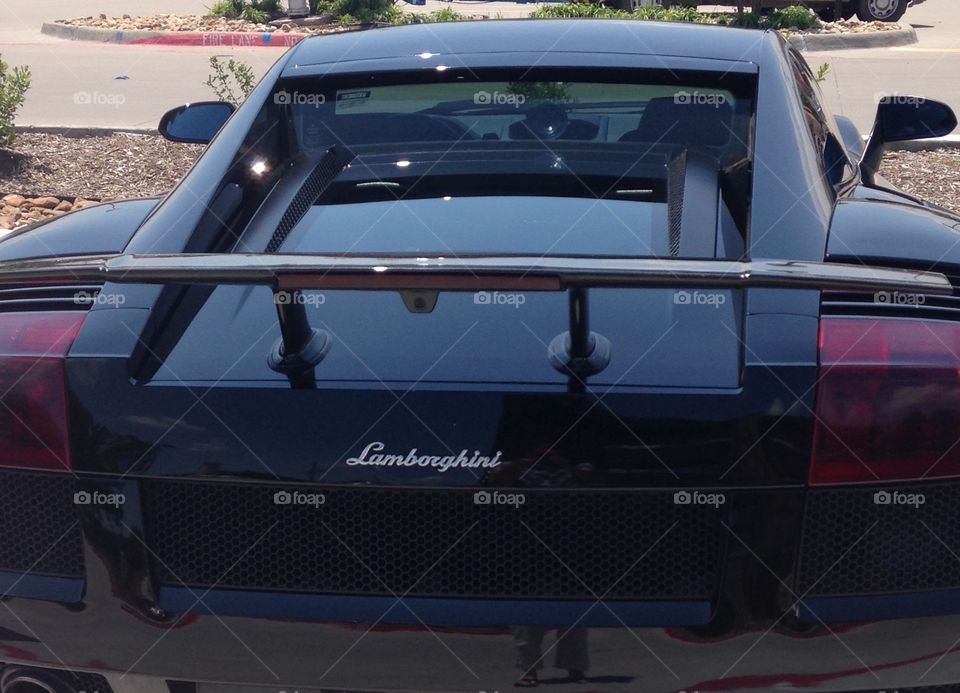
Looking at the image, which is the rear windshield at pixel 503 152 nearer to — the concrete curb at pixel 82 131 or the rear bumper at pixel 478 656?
the rear bumper at pixel 478 656

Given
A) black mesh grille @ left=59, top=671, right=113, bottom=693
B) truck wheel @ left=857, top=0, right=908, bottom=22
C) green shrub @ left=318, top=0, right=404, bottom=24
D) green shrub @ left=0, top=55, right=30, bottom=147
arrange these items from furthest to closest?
truck wheel @ left=857, top=0, right=908, bottom=22 < green shrub @ left=318, top=0, right=404, bottom=24 < green shrub @ left=0, top=55, right=30, bottom=147 < black mesh grille @ left=59, top=671, right=113, bottom=693

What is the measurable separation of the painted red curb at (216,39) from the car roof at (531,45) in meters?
14.3

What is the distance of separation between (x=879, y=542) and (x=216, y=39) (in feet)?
55.3

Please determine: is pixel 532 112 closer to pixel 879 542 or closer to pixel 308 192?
pixel 308 192

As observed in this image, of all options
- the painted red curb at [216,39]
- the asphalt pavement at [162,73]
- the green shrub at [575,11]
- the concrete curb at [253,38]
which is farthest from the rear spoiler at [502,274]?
the painted red curb at [216,39]

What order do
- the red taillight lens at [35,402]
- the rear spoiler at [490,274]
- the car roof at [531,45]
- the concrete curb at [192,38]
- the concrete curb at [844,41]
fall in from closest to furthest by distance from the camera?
the rear spoiler at [490,274], the red taillight lens at [35,402], the car roof at [531,45], the concrete curb at [844,41], the concrete curb at [192,38]

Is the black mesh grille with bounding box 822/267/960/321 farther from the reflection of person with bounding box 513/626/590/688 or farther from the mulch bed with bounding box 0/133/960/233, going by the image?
the mulch bed with bounding box 0/133/960/233

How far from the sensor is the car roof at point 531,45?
303 centimetres

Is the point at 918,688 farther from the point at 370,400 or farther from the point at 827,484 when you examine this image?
the point at 370,400

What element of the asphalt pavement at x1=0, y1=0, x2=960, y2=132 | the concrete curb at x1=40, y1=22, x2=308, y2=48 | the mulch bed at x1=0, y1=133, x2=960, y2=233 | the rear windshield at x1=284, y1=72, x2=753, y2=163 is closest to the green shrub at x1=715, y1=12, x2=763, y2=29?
the asphalt pavement at x1=0, y1=0, x2=960, y2=132

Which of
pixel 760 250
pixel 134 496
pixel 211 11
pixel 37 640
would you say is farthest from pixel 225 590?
pixel 211 11

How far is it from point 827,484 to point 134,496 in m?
1.18

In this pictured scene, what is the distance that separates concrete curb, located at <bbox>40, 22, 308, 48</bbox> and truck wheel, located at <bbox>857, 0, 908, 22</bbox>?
9849 mm

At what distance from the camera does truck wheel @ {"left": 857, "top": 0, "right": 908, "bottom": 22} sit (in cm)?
1945
